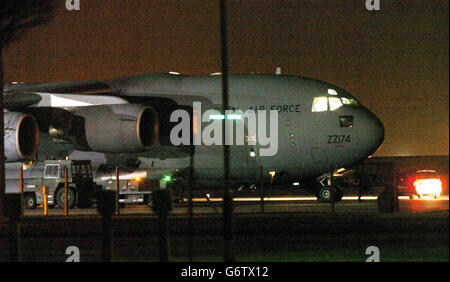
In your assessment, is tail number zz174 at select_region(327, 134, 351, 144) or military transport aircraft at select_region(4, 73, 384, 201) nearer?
military transport aircraft at select_region(4, 73, 384, 201)

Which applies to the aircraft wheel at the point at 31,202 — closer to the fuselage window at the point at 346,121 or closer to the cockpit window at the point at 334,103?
the cockpit window at the point at 334,103

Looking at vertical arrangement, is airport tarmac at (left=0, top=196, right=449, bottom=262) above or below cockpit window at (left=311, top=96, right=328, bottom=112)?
below

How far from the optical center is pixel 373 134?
30656 millimetres

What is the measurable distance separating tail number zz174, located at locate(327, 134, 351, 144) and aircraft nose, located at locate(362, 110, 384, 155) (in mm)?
578

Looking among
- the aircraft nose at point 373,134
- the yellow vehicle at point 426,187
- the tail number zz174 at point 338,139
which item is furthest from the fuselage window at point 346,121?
the yellow vehicle at point 426,187

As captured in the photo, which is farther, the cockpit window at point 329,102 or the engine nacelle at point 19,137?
the cockpit window at point 329,102

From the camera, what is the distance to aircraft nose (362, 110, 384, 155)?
101ft

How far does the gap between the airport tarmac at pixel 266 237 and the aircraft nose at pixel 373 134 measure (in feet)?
19.9

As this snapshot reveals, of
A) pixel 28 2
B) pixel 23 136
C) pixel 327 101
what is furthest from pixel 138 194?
pixel 28 2

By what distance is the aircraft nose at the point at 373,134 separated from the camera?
1206 inches

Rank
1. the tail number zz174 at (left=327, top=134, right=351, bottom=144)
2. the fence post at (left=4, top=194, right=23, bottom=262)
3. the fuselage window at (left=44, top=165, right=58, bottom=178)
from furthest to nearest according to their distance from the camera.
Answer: the fuselage window at (left=44, top=165, right=58, bottom=178) → the tail number zz174 at (left=327, top=134, right=351, bottom=144) → the fence post at (left=4, top=194, right=23, bottom=262)

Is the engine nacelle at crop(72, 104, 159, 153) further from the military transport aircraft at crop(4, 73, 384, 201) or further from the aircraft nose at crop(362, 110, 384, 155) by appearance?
the aircraft nose at crop(362, 110, 384, 155)

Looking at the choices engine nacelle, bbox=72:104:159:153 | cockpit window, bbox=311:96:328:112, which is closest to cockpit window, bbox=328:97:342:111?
cockpit window, bbox=311:96:328:112

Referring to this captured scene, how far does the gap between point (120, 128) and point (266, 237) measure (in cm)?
1294
